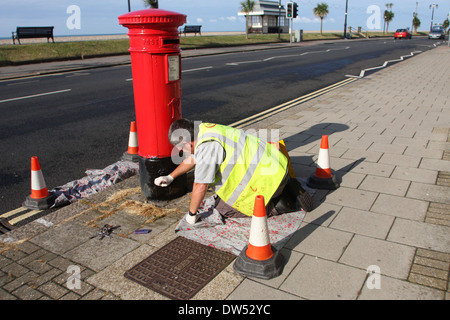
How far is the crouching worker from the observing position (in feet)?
11.9

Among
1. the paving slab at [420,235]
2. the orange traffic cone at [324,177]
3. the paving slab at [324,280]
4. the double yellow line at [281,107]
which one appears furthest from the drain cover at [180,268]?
the double yellow line at [281,107]

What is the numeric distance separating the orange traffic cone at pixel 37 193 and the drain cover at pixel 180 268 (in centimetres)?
187

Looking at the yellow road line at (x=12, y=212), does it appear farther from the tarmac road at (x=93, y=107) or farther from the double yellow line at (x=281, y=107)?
the double yellow line at (x=281, y=107)

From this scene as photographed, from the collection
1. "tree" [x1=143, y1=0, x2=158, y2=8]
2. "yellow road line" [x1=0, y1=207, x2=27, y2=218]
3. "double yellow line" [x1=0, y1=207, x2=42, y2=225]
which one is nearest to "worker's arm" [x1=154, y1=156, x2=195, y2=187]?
"double yellow line" [x1=0, y1=207, x2=42, y2=225]

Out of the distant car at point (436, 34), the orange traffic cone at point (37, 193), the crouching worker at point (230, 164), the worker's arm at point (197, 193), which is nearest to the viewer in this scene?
the crouching worker at point (230, 164)

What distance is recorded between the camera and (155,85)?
4.16 metres

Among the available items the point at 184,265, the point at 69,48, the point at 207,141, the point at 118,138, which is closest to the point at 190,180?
the point at 207,141

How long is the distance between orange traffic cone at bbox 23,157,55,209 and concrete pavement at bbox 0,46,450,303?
383mm

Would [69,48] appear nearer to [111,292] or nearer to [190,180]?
[190,180]

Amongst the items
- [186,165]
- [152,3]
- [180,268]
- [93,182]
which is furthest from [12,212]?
[152,3]

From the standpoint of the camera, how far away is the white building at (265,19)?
58.6 meters

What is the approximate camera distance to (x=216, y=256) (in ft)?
11.1

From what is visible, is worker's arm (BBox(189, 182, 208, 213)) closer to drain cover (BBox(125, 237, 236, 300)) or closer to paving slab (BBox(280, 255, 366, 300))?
drain cover (BBox(125, 237, 236, 300))

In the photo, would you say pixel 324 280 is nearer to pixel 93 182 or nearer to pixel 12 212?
pixel 93 182
